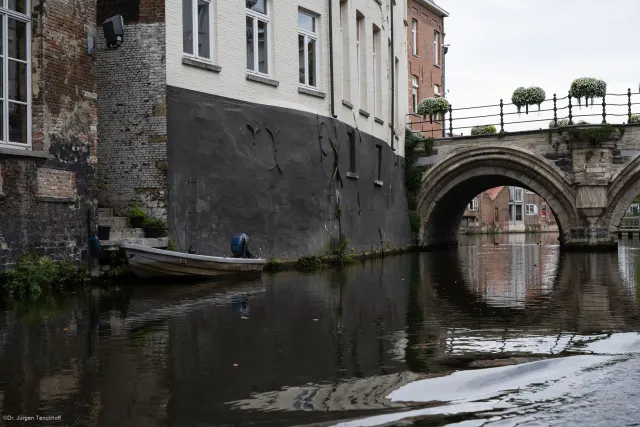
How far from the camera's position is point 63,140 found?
12633mm

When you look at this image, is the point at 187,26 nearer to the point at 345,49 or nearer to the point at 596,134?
the point at 345,49

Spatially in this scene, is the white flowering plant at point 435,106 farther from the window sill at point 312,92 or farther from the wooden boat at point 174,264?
the wooden boat at point 174,264

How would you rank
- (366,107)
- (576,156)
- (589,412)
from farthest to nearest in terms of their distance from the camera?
(576,156) → (366,107) → (589,412)

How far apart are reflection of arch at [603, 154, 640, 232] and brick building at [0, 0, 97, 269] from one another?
62.0 ft

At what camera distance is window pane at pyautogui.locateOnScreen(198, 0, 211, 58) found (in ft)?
52.5

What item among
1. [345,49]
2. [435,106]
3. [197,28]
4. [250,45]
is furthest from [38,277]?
[435,106]

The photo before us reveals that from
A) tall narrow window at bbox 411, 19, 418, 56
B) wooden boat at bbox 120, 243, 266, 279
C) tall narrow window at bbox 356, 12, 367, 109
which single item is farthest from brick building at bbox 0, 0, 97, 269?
tall narrow window at bbox 411, 19, 418, 56

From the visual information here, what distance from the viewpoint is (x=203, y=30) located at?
16.0 m

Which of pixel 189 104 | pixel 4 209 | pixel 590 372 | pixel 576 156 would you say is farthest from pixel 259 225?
pixel 576 156

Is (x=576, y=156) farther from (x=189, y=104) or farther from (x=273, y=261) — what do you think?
(x=189, y=104)

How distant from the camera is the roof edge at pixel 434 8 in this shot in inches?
1598

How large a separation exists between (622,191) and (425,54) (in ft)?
55.0

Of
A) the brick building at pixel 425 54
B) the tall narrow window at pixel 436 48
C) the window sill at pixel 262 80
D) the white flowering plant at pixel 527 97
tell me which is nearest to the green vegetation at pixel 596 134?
the white flowering plant at pixel 527 97

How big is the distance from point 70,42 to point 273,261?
650cm
